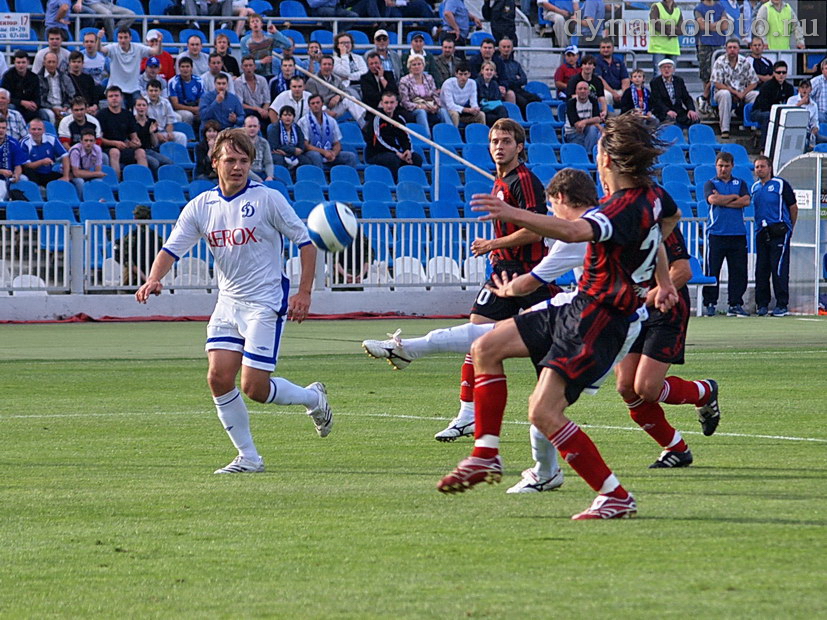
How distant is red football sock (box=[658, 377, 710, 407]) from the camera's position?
8.32 metres

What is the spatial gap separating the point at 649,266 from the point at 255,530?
209 cm

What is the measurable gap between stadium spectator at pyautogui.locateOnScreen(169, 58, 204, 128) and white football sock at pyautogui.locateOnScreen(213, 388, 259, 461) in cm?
1741

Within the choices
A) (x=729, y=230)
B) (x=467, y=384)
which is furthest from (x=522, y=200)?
(x=729, y=230)

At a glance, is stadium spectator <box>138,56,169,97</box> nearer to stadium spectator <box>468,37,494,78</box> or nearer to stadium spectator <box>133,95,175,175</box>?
stadium spectator <box>133,95,175,175</box>

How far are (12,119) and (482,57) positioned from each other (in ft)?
30.3

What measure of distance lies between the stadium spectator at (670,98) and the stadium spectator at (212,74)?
853cm

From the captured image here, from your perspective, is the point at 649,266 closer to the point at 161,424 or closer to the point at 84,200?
the point at 161,424

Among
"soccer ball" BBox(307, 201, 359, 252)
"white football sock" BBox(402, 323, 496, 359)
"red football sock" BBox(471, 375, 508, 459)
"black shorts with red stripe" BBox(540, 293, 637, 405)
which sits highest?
"soccer ball" BBox(307, 201, 359, 252)

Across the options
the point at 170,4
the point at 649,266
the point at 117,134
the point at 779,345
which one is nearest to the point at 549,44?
the point at 170,4

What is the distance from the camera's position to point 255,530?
237 inches

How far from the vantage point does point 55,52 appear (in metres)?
24.1

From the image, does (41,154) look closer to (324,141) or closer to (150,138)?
(150,138)

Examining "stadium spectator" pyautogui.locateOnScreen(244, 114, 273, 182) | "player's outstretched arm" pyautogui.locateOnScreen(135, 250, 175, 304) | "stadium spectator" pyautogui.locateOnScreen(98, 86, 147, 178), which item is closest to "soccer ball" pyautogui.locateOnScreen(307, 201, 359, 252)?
"player's outstretched arm" pyautogui.locateOnScreen(135, 250, 175, 304)

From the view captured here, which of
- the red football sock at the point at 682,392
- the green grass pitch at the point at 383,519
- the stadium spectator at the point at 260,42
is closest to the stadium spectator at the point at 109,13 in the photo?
the stadium spectator at the point at 260,42
